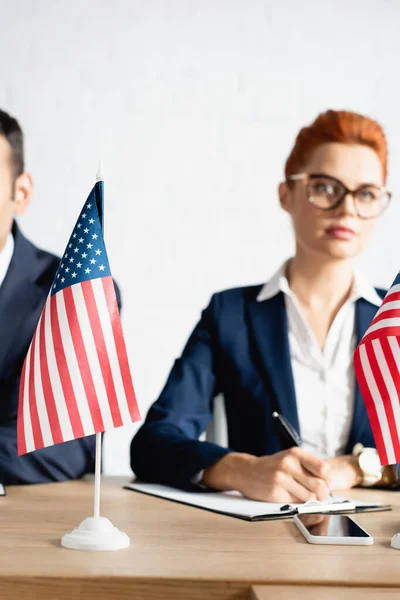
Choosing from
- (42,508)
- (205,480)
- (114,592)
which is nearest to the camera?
(114,592)

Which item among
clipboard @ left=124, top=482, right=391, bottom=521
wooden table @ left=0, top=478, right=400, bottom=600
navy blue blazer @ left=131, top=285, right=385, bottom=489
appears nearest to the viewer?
wooden table @ left=0, top=478, right=400, bottom=600

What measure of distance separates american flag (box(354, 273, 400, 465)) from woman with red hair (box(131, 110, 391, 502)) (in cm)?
57

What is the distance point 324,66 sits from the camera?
381 centimetres

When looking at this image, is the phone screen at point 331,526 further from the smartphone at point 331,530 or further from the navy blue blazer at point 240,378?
the navy blue blazer at point 240,378

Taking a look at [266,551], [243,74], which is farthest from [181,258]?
[266,551]

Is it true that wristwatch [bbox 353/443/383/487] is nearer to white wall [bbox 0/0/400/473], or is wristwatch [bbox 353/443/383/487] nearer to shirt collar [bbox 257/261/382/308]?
shirt collar [bbox 257/261/382/308]

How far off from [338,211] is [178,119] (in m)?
2.00

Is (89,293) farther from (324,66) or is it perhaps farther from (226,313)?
(324,66)

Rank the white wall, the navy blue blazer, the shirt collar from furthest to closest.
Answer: the white wall → the shirt collar → the navy blue blazer

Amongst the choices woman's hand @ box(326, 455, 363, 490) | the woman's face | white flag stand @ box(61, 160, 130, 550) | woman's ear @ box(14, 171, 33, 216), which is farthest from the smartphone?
woman's ear @ box(14, 171, 33, 216)

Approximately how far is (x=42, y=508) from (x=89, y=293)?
0.42m

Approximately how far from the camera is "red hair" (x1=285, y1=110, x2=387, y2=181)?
1.98m

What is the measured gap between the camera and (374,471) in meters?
1.69

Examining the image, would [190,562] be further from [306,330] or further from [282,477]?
[306,330]
